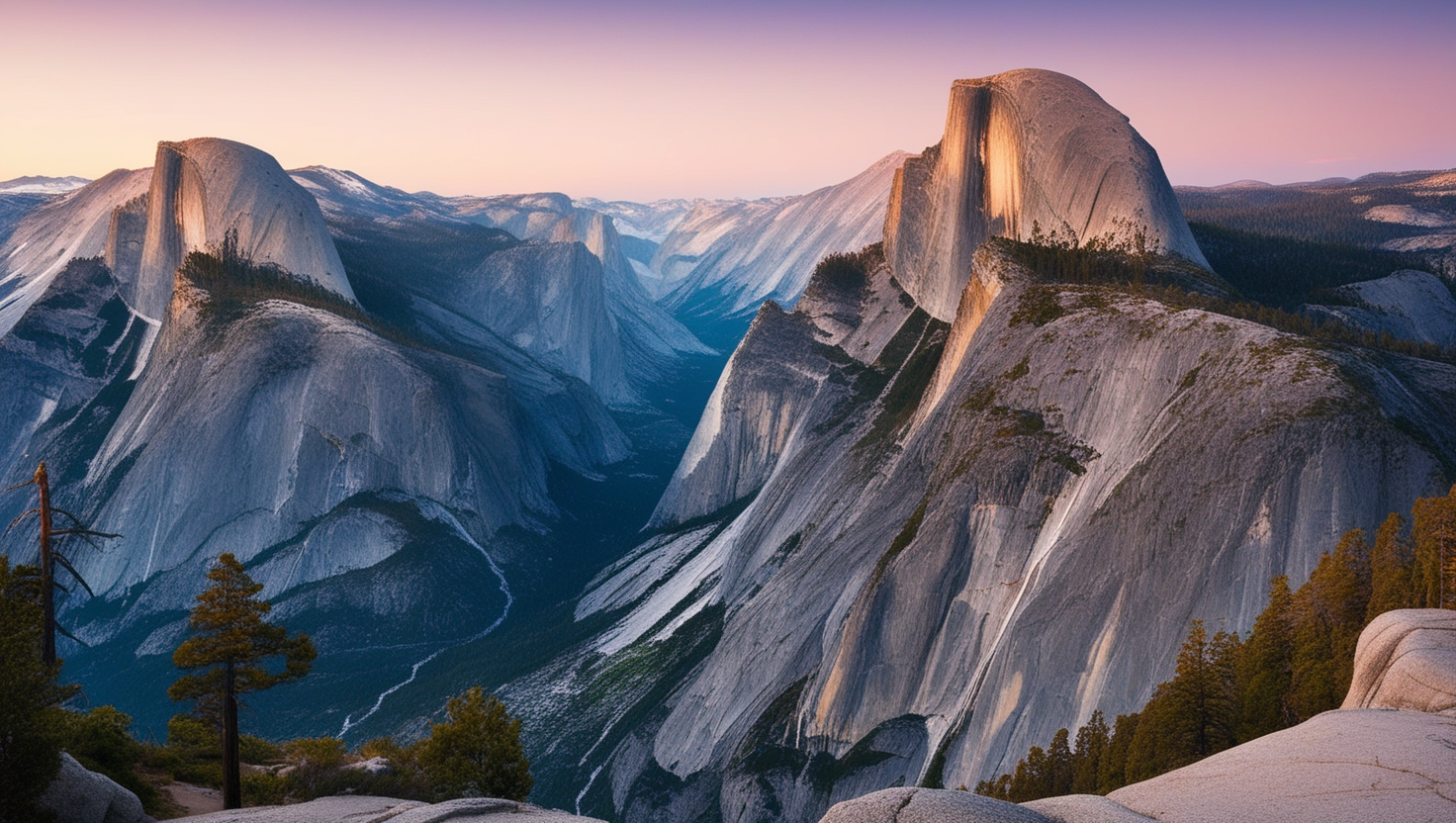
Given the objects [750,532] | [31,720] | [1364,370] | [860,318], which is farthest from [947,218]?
[31,720]

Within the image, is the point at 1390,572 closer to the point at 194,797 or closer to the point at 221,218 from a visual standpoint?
the point at 194,797

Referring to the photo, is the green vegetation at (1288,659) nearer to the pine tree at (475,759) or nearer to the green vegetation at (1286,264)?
the pine tree at (475,759)

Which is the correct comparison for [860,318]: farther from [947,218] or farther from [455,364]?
[455,364]

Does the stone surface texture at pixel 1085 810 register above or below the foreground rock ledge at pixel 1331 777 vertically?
below

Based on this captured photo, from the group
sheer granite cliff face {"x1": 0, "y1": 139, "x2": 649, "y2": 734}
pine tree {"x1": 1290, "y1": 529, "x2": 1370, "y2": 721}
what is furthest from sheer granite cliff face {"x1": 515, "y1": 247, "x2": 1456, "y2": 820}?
sheer granite cliff face {"x1": 0, "y1": 139, "x2": 649, "y2": 734}

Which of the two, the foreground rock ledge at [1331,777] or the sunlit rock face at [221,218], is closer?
the foreground rock ledge at [1331,777]

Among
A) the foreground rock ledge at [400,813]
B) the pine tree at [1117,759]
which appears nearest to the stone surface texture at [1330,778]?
the pine tree at [1117,759]

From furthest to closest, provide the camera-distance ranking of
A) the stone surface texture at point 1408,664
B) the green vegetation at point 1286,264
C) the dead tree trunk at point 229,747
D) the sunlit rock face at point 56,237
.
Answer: the sunlit rock face at point 56,237, the green vegetation at point 1286,264, the dead tree trunk at point 229,747, the stone surface texture at point 1408,664

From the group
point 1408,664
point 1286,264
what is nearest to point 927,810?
point 1408,664
